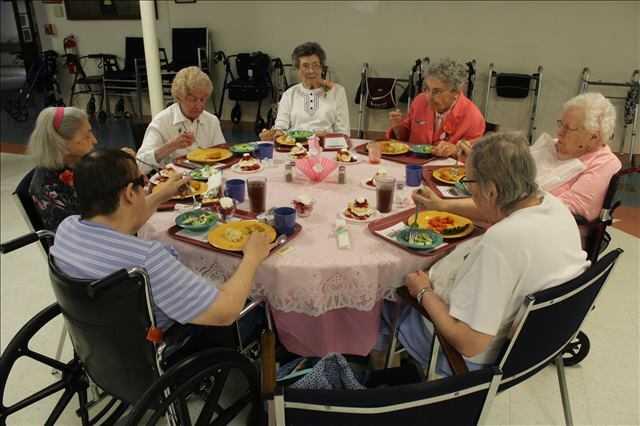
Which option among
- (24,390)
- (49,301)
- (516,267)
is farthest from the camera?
(49,301)

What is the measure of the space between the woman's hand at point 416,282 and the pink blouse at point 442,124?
1.55 m

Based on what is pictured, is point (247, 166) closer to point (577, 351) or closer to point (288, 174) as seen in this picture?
point (288, 174)

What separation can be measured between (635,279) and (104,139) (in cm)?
588

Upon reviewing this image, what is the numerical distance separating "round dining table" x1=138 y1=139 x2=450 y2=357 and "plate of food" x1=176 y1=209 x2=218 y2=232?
0.06m

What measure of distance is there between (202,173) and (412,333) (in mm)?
1196

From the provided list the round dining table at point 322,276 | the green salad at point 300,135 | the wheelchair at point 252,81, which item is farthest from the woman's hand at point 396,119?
the wheelchair at point 252,81

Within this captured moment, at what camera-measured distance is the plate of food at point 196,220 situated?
1.64 m

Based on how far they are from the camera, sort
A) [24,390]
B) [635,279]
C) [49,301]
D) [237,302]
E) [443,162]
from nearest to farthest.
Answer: [237,302], [24,390], [443,162], [49,301], [635,279]

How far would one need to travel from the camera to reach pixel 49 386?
5.14 ft

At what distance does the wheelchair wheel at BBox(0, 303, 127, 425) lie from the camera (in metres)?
1.40

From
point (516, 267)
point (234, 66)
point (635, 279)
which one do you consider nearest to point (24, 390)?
point (516, 267)

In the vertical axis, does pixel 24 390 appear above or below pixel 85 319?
below

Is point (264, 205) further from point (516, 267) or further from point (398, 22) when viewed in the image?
point (398, 22)

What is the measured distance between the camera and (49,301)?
8.68 ft
